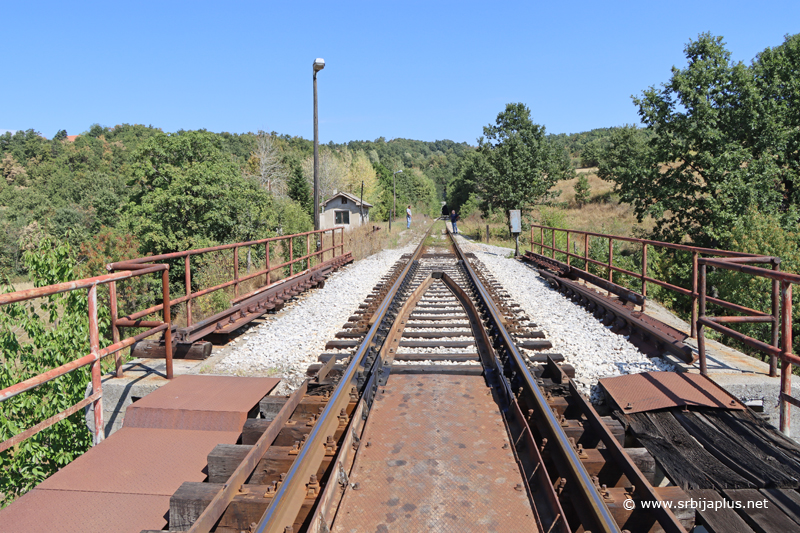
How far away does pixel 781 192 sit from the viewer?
20891 mm

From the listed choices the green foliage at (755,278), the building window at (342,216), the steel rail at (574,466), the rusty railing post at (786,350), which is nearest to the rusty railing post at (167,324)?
the steel rail at (574,466)

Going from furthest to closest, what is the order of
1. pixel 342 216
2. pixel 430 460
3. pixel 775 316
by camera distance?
pixel 342 216 < pixel 775 316 < pixel 430 460

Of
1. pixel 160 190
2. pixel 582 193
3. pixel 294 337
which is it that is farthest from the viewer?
pixel 582 193

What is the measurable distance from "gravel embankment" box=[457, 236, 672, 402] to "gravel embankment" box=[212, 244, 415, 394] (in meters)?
2.63

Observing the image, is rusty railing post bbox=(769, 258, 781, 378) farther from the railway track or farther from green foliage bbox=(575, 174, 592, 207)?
green foliage bbox=(575, 174, 592, 207)

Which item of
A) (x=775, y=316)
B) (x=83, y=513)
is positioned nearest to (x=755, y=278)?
(x=775, y=316)

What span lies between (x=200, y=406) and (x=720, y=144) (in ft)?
76.5

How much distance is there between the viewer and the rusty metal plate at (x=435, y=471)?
8.41ft

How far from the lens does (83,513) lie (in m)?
2.75

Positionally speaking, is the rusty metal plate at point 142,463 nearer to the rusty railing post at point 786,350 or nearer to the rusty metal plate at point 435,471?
the rusty metal plate at point 435,471

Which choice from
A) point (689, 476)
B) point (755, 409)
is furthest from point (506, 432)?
point (755, 409)

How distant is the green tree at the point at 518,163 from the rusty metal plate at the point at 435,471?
30.8 metres

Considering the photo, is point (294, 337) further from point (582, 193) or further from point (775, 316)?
point (582, 193)

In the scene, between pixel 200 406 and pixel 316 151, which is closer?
pixel 200 406
